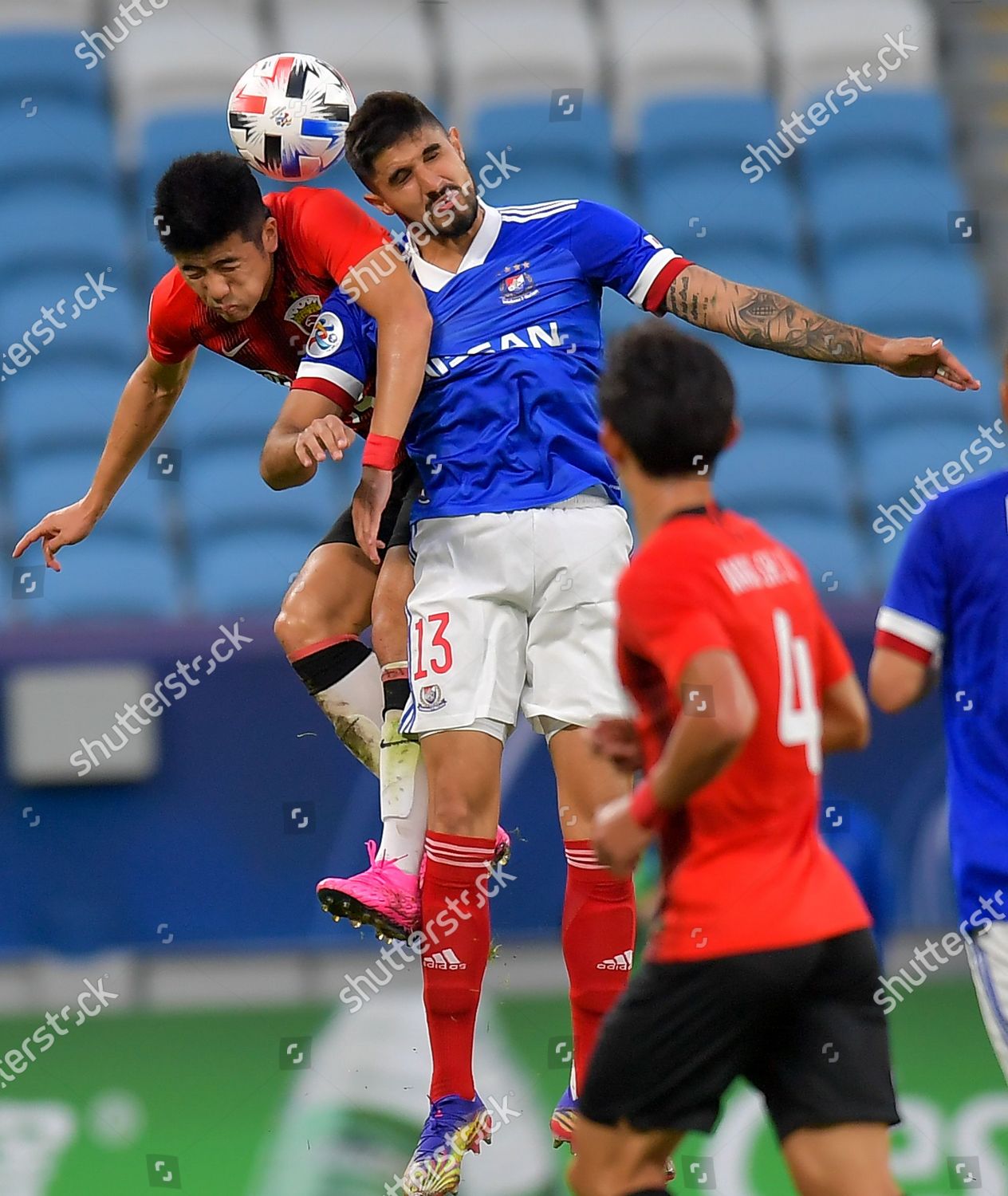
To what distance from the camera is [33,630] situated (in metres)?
6.29

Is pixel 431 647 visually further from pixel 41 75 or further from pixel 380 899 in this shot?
pixel 41 75

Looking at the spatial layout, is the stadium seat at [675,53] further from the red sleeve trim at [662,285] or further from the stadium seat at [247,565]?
the red sleeve trim at [662,285]

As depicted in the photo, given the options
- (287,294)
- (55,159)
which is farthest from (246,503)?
(287,294)

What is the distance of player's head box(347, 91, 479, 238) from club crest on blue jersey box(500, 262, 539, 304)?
0.14 m

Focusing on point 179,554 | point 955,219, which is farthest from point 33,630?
point 955,219

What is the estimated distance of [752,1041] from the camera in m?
2.66

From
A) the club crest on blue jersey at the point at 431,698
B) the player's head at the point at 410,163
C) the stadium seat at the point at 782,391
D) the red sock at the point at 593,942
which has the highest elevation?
the player's head at the point at 410,163

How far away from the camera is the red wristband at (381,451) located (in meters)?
3.71

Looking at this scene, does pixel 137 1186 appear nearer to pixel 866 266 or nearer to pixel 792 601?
pixel 792 601

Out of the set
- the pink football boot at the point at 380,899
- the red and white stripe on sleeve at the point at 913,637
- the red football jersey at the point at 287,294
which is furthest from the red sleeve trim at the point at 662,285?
the pink football boot at the point at 380,899

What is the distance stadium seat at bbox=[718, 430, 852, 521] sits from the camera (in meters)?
8.38

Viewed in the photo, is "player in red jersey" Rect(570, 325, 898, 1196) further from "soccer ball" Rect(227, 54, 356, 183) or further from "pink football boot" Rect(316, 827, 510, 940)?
"soccer ball" Rect(227, 54, 356, 183)

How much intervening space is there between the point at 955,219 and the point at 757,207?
39.4 inches

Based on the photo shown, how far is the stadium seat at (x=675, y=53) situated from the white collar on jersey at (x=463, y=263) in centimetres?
601
